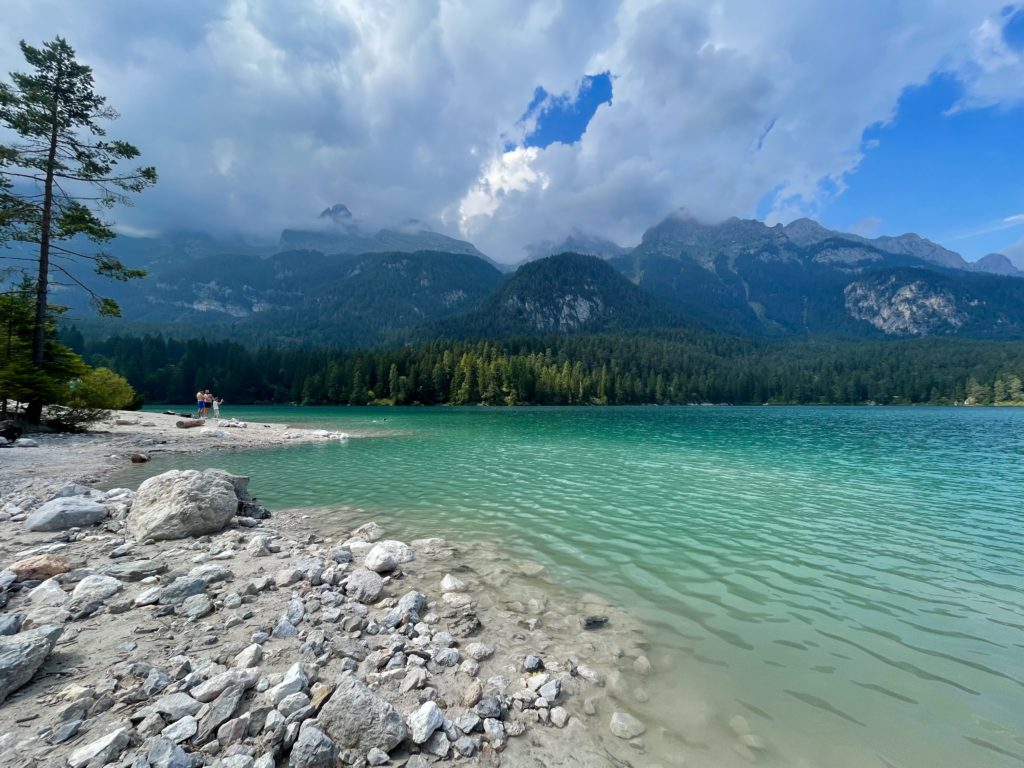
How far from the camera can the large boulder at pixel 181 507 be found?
11.0 meters

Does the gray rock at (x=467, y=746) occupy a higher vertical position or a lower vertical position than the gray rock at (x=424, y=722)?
lower

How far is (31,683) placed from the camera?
4805mm

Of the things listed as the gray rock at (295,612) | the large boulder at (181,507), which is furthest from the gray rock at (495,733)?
the large boulder at (181,507)

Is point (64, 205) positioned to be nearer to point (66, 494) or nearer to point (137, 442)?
point (137, 442)

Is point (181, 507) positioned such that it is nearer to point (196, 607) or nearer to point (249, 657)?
point (196, 607)

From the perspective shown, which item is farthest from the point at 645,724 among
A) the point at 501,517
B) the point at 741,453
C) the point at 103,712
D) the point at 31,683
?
the point at 741,453

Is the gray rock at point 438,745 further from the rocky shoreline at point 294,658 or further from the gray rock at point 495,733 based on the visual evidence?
the gray rock at point 495,733

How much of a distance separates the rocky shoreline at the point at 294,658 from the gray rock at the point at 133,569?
0.10ft

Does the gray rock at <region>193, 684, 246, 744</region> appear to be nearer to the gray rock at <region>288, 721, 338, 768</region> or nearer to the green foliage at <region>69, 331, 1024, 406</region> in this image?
the gray rock at <region>288, 721, 338, 768</region>

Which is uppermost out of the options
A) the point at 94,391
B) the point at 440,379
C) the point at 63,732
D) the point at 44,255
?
the point at 44,255

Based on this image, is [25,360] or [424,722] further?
[25,360]

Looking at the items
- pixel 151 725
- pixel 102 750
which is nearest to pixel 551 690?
pixel 151 725

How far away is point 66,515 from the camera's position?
11.1 m

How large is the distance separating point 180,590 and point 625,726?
7.50 metres
